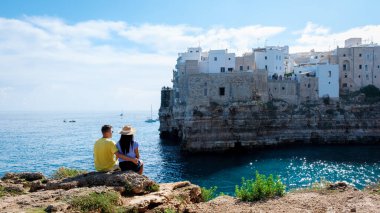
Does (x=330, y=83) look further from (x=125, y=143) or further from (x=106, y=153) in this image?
(x=106, y=153)

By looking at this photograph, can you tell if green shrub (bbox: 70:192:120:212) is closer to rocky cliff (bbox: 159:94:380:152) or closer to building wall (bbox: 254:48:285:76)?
rocky cliff (bbox: 159:94:380:152)

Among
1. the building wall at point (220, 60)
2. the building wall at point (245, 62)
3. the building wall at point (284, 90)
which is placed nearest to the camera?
the building wall at point (284, 90)

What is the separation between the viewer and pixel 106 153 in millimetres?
10258

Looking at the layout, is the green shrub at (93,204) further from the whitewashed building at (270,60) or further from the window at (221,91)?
the whitewashed building at (270,60)

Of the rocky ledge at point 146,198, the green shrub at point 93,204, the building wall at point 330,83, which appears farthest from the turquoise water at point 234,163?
the green shrub at point 93,204

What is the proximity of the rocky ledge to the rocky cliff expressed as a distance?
3926 centimetres

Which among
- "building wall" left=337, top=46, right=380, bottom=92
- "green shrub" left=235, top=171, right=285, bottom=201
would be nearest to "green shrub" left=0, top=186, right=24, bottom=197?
"green shrub" left=235, top=171, right=285, bottom=201

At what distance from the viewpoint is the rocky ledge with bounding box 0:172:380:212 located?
27.4 ft

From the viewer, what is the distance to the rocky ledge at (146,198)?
8344mm

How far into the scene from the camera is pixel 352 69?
5912 centimetres

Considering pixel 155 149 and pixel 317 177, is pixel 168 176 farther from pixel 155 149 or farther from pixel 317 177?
pixel 155 149

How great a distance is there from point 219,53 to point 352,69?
22.7 metres

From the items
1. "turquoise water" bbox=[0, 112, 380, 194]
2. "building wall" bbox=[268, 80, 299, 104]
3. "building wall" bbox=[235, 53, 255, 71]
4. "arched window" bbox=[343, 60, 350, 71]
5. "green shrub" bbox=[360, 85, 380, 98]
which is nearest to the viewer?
"turquoise water" bbox=[0, 112, 380, 194]

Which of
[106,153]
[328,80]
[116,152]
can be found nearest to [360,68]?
[328,80]
